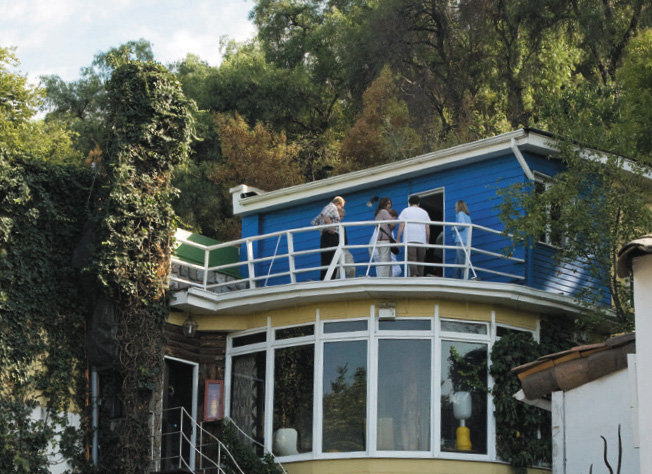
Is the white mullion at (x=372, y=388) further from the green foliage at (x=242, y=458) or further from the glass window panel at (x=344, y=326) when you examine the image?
the green foliage at (x=242, y=458)

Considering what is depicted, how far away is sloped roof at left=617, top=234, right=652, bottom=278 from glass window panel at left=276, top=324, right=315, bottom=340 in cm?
812

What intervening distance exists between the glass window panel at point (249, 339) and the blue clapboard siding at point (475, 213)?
6.92 feet

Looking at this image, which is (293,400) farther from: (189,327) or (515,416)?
(515,416)

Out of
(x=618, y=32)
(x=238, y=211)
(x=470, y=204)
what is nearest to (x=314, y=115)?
(x=618, y=32)

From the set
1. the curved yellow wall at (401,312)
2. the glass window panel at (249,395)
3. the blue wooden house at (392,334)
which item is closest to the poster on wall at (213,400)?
the blue wooden house at (392,334)

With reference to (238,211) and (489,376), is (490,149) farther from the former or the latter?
(238,211)

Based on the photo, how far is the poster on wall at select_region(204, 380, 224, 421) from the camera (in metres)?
17.4

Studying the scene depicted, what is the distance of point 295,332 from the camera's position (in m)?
17.0

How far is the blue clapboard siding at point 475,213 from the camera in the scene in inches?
693

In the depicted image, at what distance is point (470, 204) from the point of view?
1822 cm

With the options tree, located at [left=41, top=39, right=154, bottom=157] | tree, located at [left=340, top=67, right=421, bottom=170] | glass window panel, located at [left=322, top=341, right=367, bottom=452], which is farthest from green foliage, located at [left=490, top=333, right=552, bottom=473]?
tree, located at [left=41, top=39, right=154, bottom=157]

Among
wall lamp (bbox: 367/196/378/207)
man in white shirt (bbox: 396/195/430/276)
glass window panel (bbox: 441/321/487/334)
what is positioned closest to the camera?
glass window panel (bbox: 441/321/487/334)

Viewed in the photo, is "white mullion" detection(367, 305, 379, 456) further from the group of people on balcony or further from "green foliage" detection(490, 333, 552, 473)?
"green foliage" detection(490, 333, 552, 473)

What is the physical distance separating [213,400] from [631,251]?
9.91 metres
